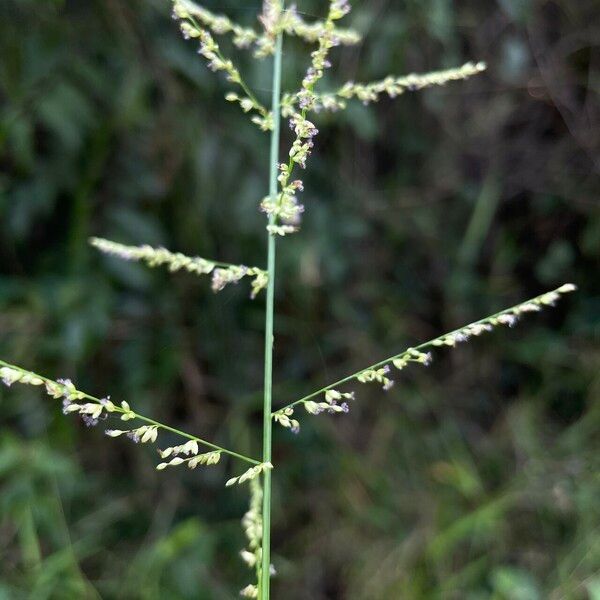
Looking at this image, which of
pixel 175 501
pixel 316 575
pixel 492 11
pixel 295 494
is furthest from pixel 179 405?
pixel 492 11

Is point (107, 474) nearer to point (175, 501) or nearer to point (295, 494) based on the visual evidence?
point (175, 501)

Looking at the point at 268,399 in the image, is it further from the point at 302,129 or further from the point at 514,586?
the point at 514,586

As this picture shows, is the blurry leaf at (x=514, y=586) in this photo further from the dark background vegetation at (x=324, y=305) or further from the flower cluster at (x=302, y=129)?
the flower cluster at (x=302, y=129)

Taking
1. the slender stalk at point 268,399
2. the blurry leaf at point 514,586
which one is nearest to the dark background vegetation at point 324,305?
the blurry leaf at point 514,586

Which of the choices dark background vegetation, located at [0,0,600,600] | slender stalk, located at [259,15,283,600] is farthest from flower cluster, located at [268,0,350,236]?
dark background vegetation, located at [0,0,600,600]

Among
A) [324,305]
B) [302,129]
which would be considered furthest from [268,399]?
[324,305]

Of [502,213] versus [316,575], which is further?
[502,213]

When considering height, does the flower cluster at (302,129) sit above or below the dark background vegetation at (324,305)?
above

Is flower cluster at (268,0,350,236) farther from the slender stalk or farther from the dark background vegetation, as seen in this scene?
the dark background vegetation
